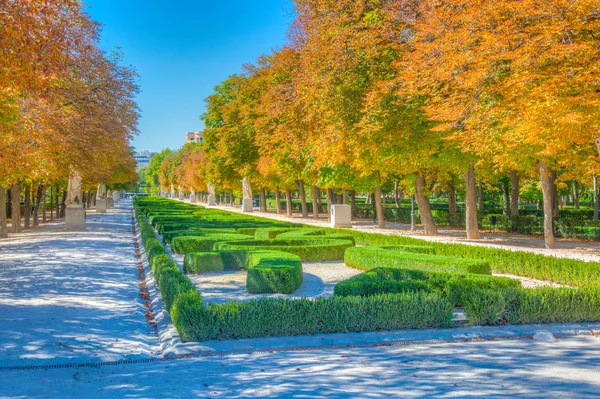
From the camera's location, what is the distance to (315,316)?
7.12 metres

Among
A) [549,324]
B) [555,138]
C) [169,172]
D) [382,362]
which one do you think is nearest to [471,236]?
[555,138]

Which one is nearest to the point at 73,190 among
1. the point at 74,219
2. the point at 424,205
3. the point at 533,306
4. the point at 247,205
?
the point at 74,219

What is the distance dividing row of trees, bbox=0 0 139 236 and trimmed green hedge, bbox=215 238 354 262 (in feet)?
21.5

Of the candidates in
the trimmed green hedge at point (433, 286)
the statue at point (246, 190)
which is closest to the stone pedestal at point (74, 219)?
the trimmed green hedge at point (433, 286)

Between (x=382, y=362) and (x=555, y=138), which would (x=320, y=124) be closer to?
(x=555, y=138)

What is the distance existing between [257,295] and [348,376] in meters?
4.76

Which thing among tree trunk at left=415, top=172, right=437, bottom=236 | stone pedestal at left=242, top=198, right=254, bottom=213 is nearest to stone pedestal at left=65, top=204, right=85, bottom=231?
tree trunk at left=415, top=172, right=437, bottom=236

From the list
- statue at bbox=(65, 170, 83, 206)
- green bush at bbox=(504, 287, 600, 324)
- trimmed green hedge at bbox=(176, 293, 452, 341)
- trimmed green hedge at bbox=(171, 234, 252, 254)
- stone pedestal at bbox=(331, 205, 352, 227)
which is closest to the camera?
trimmed green hedge at bbox=(176, 293, 452, 341)

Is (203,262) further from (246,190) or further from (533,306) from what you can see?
(246,190)

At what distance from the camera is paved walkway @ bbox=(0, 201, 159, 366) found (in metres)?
6.47

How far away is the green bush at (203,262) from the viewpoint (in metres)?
13.0

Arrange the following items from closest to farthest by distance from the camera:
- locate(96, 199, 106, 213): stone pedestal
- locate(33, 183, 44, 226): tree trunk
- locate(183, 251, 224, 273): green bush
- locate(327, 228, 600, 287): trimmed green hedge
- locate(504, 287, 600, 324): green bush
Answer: locate(504, 287, 600, 324): green bush < locate(327, 228, 600, 287): trimmed green hedge < locate(183, 251, 224, 273): green bush < locate(33, 183, 44, 226): tree trunk < locate(96, 199, 106, 213): stone pedestal

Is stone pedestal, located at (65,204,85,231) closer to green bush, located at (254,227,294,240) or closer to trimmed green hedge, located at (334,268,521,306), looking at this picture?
green bush, located at (254,227,294,240)

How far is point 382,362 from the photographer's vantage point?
6.06 metres
